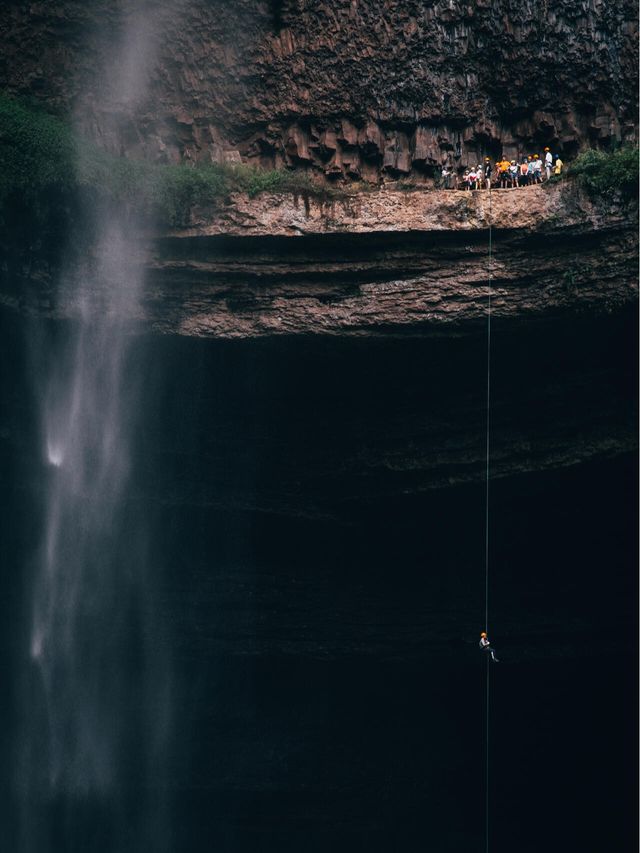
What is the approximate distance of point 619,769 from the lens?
15.9m

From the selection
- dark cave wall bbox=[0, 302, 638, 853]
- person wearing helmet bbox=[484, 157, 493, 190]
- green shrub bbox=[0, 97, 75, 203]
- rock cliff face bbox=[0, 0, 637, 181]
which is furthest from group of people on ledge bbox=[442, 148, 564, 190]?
green shrub bbox=[0, 97, 75, 203]

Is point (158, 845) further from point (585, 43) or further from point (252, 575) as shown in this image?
point (585, 43)

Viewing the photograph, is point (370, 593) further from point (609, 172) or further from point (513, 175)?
point (609, 172)

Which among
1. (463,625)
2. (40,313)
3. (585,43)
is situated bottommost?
(463,625)

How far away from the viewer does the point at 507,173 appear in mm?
12836

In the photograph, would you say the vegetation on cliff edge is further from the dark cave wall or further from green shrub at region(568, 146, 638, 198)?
green shrub at region(568, 146, 638, 198)

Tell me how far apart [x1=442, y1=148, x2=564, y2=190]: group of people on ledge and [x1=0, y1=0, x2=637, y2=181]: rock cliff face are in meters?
0.20

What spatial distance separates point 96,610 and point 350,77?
8255mm

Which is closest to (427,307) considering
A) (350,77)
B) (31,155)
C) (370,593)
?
(350,77)

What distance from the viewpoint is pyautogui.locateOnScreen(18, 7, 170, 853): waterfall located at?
45.0 ft

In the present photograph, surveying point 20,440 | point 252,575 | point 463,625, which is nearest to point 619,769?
point 463,625

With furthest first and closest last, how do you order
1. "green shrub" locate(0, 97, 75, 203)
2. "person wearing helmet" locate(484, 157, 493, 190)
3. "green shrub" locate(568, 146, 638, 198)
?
"person wearing helmet" locate(484, 157, 493, 190) < "green shrub" locate(0, 97, 75, 203) < "green shrub" locate(568, 146, 638, 198)

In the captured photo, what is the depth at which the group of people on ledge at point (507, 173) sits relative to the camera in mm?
12594

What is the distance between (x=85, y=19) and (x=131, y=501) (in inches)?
251
